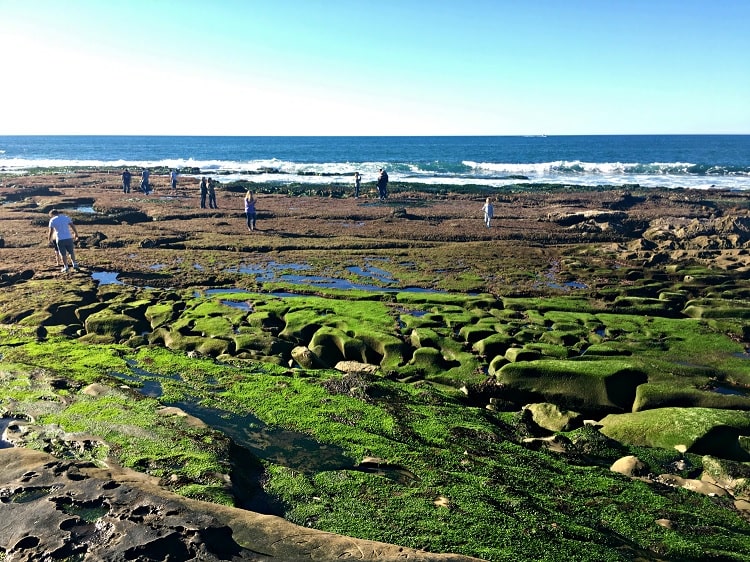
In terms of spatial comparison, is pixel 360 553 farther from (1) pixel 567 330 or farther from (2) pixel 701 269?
(2) pixel 701 269

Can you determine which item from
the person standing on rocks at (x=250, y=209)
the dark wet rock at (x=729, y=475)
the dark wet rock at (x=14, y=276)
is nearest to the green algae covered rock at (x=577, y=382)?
the dark wet rock at (x=729, y=475)

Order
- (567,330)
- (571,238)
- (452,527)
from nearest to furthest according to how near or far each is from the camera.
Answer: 1. (452,527)
2. (567,330)
3. (571,238)

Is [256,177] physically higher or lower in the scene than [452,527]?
higher

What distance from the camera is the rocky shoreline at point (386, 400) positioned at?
19.6 feet

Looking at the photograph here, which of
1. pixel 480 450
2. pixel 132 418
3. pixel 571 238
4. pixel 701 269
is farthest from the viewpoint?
pixel 571 238

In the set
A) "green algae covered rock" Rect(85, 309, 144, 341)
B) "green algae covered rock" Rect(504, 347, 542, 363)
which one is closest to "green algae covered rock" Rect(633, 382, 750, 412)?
"green algae covered rock" Rect(504, 347, 542, 363)

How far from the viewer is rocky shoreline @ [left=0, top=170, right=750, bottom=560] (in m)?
5.97

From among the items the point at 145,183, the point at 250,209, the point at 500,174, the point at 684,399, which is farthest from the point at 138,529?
the point at 500,174

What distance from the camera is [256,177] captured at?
2564 inches

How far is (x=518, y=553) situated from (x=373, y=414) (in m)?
3.65

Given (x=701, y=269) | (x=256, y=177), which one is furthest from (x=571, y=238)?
(x=256, y=177)

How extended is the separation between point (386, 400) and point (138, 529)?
4673 millimetres

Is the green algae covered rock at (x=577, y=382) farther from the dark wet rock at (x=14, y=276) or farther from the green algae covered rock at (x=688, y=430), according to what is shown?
the dark wet rock at (x=14, y=276)

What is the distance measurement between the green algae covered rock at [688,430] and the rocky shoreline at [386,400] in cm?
3
